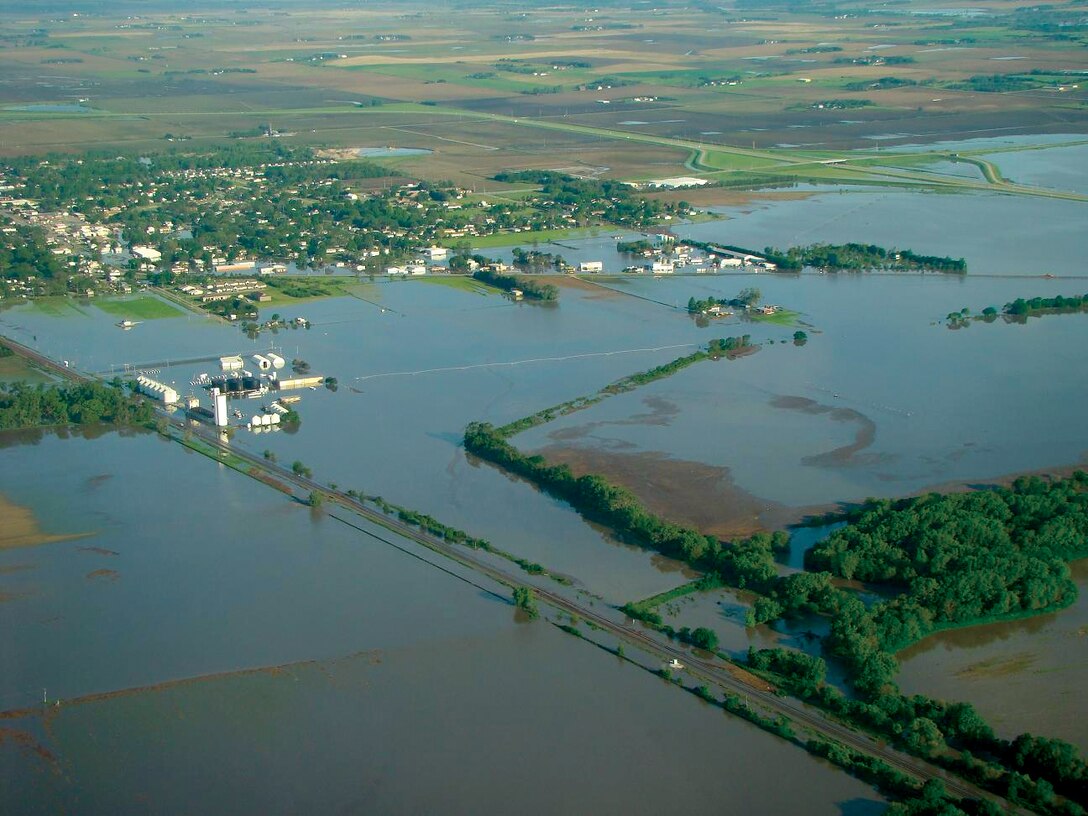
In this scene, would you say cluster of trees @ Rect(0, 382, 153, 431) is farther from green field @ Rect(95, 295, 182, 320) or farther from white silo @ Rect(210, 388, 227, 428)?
green field @ Rect(95, 295, 182, 320)

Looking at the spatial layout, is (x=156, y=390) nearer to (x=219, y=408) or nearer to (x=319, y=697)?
(x=219, y=408)

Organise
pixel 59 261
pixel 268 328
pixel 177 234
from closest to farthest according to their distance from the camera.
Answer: pixel 268 328
pixel 59 261
pixel 177 234

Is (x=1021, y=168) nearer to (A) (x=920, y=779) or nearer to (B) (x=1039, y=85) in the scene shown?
(B) (x=1039, y=85)

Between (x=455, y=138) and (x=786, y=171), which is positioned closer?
(x=786, y=171)

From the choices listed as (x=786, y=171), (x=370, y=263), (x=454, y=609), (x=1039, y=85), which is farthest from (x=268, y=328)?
(x=1039, y=85)

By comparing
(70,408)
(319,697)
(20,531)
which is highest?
(70,408)

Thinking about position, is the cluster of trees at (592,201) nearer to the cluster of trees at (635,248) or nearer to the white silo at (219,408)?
the cluster of trees at (635,248)

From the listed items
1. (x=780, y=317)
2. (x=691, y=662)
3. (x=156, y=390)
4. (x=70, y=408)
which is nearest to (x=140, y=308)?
(x=156, y=390)
